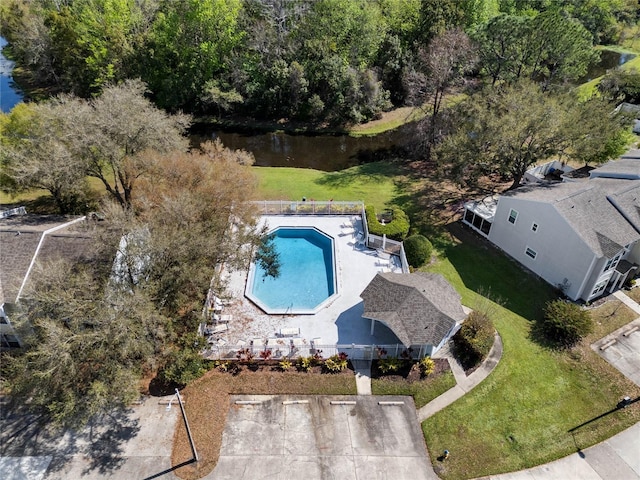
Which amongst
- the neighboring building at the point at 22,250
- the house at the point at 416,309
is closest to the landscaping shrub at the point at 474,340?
the house at the point at 416,309

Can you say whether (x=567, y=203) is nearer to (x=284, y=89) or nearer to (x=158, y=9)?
(x=284, y=89)

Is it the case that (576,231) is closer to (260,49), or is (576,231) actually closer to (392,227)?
(392,227)

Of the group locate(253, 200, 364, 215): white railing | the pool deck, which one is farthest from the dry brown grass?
locate(253, 200, 364, 215): white railing

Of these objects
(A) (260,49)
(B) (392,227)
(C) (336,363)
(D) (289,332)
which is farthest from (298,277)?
(A) (260,49)

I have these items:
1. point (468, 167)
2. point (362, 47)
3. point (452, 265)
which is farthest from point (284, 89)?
point (452, 265)

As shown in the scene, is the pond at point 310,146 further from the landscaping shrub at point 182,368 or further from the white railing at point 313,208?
the landscaping shrub at point 182,368
